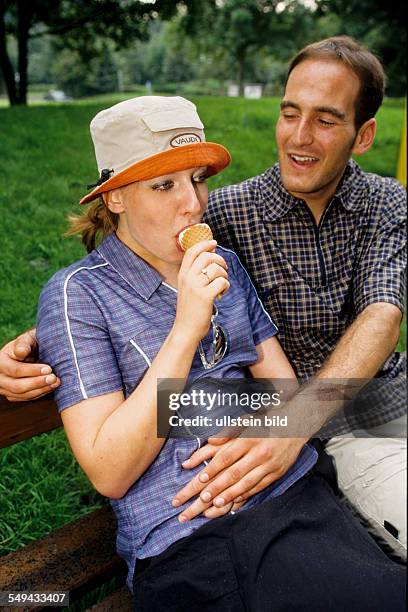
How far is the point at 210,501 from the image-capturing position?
55.6 inches

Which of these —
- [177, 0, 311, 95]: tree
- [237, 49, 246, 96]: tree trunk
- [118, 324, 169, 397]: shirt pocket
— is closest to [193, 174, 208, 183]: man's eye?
[118, 324, 169, 397]: shirt pocket

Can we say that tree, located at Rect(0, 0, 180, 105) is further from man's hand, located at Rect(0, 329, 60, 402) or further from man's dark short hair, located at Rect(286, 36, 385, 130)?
man's hand, located at Rect(0, 329, 60, 402)

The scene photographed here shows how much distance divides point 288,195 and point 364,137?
38cm

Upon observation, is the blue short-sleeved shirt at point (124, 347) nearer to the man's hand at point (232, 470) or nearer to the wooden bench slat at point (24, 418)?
the man's hand at point (232, 470)

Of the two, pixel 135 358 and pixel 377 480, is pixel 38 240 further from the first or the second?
pixel 377 480

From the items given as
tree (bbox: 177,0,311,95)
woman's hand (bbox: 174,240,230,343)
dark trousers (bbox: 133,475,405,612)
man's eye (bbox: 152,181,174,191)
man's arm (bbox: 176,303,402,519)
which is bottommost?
dark trousers (bbox: 133,475,405,612)

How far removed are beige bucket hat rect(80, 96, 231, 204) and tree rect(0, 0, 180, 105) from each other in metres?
1.02

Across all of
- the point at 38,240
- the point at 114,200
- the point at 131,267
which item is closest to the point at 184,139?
the point at 114,200

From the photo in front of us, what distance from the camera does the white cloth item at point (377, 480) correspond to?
180 cm

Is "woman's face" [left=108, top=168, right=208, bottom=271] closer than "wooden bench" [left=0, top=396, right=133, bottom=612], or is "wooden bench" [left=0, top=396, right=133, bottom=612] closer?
"woman's face" [left=108, top=168, right=208, bottom=271]

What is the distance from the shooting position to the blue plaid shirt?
2.13m

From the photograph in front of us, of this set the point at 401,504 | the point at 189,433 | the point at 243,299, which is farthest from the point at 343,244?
the point at 189,433

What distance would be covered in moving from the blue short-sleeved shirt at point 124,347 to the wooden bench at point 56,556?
0.23 metres

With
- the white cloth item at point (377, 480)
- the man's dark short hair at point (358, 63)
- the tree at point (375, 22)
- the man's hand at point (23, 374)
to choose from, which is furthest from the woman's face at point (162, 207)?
the tree at point (375, 22)
